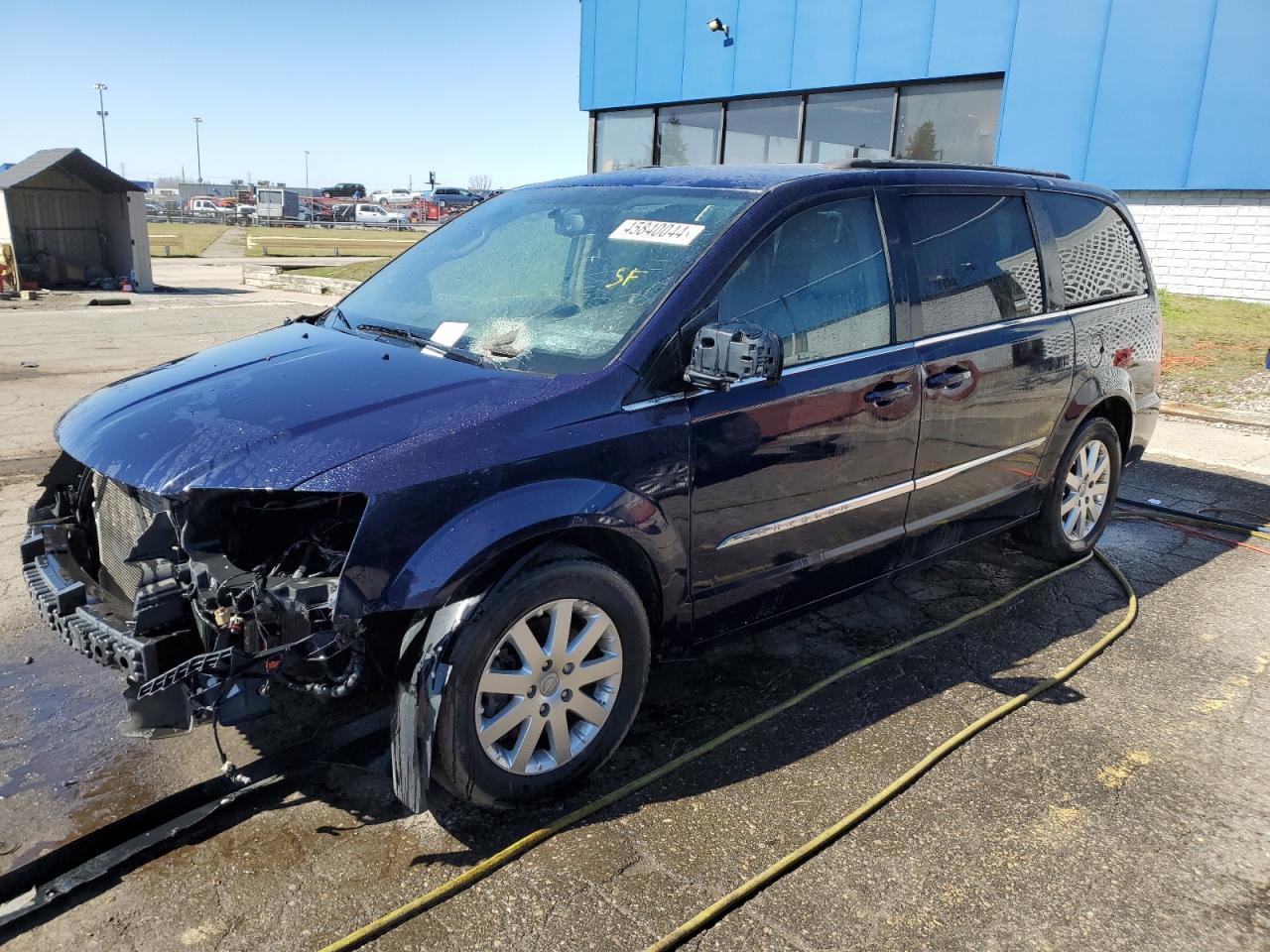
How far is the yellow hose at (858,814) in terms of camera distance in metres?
2.48

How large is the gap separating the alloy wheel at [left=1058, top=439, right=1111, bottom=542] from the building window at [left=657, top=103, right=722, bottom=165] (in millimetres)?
14185

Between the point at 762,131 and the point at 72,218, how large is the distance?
569 inches

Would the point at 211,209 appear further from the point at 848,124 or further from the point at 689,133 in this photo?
the point at 848,124

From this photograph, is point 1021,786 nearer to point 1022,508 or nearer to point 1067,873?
point 1067,873

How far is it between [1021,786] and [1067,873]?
0.43 m

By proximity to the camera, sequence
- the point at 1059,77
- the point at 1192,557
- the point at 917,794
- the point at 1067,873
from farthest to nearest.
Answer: the point at 1059,77 < the point at 1192,557 < the point at 917,794 < the point at 1067,873

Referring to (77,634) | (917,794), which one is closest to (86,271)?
(77,634)

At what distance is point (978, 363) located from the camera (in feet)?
13.2

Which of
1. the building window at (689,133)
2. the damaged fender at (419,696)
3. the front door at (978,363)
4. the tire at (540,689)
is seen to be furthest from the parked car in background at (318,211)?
the damaged fender at (419,696)

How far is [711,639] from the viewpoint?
11.1 ft

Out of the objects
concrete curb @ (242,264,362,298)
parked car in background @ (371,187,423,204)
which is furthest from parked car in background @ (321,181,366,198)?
concrete curb @ (242,264,362,298)

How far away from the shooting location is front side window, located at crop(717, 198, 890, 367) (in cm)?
332

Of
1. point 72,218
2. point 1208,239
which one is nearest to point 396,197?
point 72,218

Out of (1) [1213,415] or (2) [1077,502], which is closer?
(2) [1077,502]
